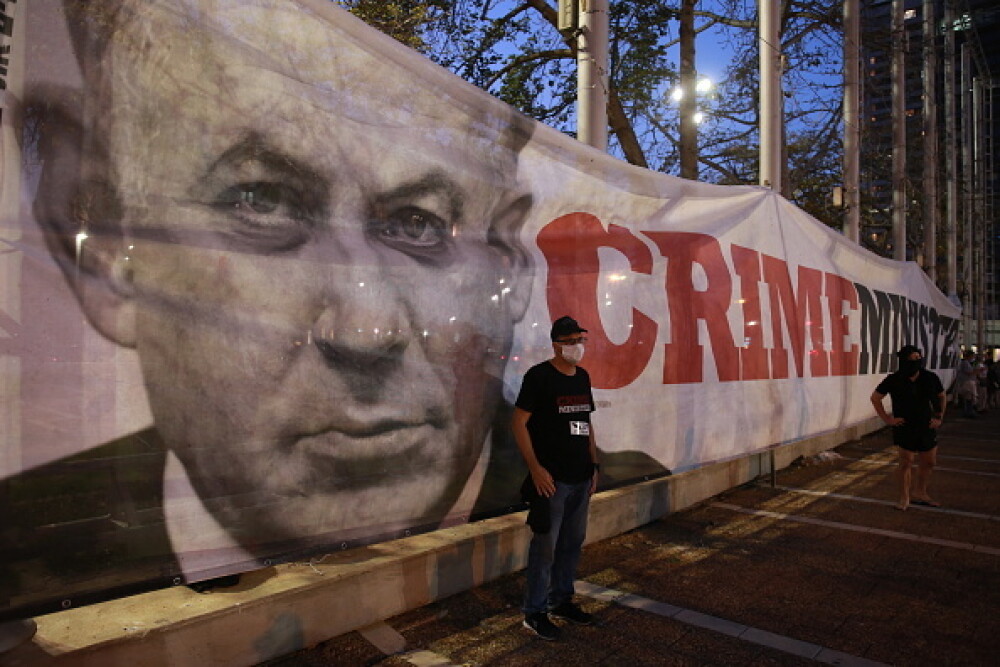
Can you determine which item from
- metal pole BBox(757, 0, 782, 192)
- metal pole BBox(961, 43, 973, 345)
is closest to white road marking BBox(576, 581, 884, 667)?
metal pole BBox(757, 0, 782, 192)

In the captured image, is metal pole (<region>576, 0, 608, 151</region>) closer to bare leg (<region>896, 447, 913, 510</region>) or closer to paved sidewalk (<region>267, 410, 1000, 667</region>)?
paved sidewalk (<region>267, 410, 1000, 667</region>)

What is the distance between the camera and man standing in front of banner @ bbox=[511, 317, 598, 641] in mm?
3658

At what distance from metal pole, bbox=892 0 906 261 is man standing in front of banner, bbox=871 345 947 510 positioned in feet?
38.0

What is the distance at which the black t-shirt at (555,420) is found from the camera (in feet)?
12.1

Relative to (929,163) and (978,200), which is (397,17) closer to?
(929,163)

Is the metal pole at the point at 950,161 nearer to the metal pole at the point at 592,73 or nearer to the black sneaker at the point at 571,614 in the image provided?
the metal pole at the point at 592,73

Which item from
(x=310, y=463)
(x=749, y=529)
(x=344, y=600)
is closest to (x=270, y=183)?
(x=310, y=463)

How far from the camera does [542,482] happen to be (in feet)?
11.8

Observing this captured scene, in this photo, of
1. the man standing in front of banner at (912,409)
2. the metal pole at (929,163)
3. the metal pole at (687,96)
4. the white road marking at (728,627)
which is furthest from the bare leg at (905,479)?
the metal pole at (929,163)

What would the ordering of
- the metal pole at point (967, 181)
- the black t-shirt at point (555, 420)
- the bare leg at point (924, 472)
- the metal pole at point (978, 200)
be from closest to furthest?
the black t-shirt at point (555, 420), the bare leg at point (924, 472), the metal pole at point (967, 181), the metal pole at point (978, 200)

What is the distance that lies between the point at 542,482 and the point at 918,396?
16.4ft

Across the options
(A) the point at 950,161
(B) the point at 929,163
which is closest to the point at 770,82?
(B) the point at 929,163

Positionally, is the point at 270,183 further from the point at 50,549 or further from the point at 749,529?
the point at 749,529

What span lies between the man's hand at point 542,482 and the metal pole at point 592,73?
11.6 ft
